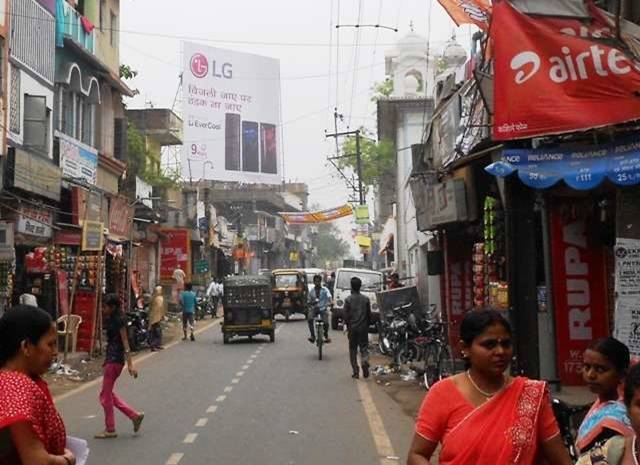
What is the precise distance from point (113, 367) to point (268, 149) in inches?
1689

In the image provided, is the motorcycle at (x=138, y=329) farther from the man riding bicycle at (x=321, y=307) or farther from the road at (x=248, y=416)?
the man riding bicycle at (x=321, y=307)

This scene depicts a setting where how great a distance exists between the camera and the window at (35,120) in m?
20.6

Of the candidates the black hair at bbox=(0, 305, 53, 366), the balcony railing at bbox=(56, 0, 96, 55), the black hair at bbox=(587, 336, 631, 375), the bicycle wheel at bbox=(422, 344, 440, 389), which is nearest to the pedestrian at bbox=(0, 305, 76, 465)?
the black hair at bbox=(0, 305, 53, 366)

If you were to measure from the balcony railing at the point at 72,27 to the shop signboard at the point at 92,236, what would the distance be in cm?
561

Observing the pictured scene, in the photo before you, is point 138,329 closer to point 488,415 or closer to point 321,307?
point 321,307

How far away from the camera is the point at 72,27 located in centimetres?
2400

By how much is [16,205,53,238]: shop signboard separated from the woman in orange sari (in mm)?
17548

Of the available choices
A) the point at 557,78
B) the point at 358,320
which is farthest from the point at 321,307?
the point at 557,78

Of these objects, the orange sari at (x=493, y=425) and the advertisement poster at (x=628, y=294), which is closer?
the orange sari at (x=493, y=425)

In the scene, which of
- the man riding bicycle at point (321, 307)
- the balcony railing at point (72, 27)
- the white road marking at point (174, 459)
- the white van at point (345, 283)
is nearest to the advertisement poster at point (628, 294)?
the white road marking at point (174, 459)

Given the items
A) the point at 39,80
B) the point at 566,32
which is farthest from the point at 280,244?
the point at 566,32

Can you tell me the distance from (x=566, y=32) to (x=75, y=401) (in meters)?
9.56

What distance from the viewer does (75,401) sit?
13.6 metres

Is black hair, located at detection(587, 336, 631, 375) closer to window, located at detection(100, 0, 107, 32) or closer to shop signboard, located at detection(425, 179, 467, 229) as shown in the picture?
shop signboard, located at detection(425, 179, 467, 229)
